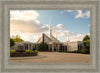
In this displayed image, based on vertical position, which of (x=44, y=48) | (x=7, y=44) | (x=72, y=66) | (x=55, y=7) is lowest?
(x=44, y=48)

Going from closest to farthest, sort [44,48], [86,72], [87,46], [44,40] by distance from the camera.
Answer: [86,72] → [87,46] → [44,48] → [44,40]

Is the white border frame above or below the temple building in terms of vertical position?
above

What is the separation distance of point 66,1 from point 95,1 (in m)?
1.16

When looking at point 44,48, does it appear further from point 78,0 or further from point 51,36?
point 78,0

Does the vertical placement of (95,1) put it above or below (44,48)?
above

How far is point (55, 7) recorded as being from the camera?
4473 mm

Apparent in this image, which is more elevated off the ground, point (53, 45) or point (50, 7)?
point (50, 7)

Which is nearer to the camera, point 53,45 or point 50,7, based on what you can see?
point 50,7

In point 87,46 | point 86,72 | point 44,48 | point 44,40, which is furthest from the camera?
point 44,40

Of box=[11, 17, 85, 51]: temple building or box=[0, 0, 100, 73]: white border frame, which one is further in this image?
box=[11, 17, 85, 51]: temple building

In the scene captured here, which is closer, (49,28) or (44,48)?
(44,48)

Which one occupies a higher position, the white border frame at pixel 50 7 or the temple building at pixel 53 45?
the white border frame at pixel 50 7

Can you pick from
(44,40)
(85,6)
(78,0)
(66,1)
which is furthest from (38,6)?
(44,40)

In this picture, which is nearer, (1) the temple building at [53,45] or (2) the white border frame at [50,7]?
(2) the white border frame at [50,7]
